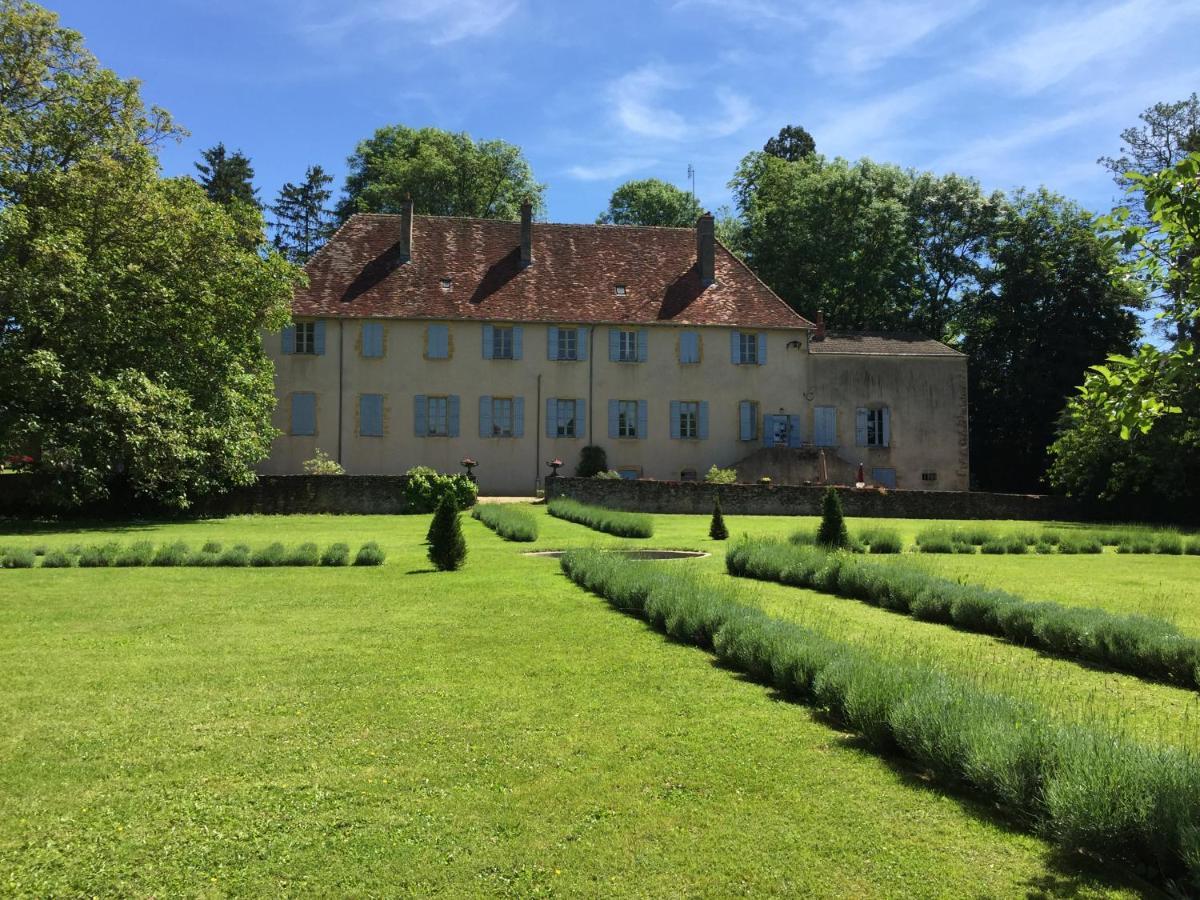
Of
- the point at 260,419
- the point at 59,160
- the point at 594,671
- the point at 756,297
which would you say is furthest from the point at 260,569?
the point at 756,297

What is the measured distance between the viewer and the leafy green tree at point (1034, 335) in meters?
41.5

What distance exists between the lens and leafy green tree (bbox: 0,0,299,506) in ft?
75.7

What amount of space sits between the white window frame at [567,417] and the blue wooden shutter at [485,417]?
2.50 metres

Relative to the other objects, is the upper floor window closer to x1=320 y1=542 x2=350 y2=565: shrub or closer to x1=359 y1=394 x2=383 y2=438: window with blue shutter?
x1=359 y1=394 x2=383 y2=438: window with blue shutter

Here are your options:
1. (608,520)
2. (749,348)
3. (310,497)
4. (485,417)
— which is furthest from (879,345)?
(310,497)

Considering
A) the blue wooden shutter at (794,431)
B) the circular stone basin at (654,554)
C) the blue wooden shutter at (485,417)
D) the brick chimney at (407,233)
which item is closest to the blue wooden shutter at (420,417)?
the blue wooden shutter at (485,417)

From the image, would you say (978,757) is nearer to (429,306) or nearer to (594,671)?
(594,671)

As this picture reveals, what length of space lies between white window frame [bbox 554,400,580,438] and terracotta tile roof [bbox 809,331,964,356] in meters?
9.92

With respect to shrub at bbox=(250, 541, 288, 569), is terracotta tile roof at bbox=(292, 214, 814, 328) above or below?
above

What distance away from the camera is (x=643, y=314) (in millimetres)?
36562

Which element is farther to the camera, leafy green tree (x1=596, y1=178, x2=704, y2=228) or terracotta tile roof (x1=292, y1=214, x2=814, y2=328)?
leafy green tree (x1=596, y1=178, x2=704, y2=228)

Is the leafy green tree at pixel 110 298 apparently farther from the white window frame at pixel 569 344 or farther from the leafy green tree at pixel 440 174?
the leafy green tree at pixel 440 174

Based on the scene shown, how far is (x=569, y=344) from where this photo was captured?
119ft

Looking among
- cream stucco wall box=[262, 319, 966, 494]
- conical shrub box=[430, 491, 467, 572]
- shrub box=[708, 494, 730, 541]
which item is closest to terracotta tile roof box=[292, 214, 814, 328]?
cream stucco wall box=[262, 319, 966, 494]
